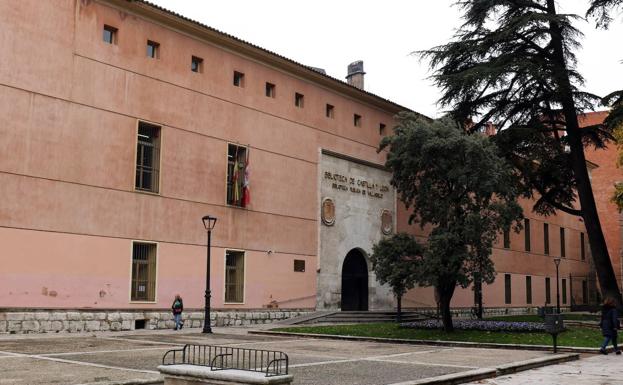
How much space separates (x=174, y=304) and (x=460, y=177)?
11180mm

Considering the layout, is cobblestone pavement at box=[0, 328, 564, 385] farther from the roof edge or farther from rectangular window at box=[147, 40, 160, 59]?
the roof edge

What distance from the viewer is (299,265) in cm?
3056

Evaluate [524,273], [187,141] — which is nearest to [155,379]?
[187,141]

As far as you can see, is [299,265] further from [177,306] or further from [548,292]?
[548,292]

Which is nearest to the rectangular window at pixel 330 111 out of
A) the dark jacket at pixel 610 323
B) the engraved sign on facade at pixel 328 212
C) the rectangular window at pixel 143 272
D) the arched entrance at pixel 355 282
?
the engraved sign on facade at pixel 328 212

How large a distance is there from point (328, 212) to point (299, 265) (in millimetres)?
3251

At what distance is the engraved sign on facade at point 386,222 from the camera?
3594cm

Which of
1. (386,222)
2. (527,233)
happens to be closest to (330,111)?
(386,222)

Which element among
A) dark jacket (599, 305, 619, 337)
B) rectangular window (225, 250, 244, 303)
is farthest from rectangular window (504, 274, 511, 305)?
dark jacket (599, 305, 619, 337)

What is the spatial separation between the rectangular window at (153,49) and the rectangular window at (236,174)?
481 centimetres

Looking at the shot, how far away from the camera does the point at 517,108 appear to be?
100 feet

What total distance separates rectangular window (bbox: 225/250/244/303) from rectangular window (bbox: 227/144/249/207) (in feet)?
7.09

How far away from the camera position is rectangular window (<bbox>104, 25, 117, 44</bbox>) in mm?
23922

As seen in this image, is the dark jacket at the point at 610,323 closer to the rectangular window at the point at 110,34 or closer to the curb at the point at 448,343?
the curb at the point at 448,343
